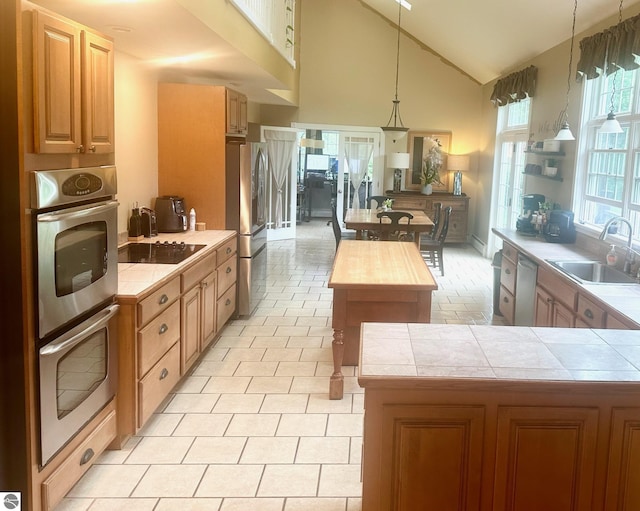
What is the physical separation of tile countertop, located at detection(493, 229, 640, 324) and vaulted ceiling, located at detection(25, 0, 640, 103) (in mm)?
1890

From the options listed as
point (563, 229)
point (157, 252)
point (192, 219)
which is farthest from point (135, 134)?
point (563, 229)

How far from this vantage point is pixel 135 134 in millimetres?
4660

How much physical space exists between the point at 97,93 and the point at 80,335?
3.47 feet

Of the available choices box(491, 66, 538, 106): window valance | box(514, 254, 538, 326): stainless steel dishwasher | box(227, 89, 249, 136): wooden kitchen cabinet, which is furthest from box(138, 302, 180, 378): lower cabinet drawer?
box(491, 66, 538, 106): window valance

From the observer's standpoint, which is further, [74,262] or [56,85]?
[74,262]

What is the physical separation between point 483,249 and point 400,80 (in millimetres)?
3230

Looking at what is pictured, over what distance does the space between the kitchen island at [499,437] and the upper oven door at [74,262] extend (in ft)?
3.98

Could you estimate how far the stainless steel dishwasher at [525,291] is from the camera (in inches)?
181

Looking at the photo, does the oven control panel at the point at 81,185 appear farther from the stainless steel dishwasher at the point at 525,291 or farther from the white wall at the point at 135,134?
the stainless steel dishwasher at the point at 525,291

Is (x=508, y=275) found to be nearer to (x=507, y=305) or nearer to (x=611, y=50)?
(x=507, y=305)

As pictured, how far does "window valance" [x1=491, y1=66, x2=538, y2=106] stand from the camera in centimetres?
703

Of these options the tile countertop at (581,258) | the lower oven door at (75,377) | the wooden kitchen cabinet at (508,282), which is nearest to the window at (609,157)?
the tile countertop at (581,258)

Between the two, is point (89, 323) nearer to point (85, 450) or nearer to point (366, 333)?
point (85, 450)

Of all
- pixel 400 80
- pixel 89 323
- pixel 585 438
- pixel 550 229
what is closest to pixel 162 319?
pixel 89 323
